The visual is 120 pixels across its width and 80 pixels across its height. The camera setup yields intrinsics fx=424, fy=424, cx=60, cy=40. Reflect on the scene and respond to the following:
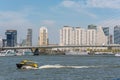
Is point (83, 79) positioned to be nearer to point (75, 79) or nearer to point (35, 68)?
point (75, 79)

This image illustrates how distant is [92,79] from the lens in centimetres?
6506

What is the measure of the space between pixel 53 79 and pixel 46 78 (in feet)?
7.21

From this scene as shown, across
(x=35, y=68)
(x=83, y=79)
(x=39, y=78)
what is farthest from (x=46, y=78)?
(x=35, y=68)

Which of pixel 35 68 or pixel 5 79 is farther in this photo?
pixel 35 68

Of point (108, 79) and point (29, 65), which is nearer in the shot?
point (108, 79)

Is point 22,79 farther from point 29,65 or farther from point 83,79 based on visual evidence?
point 29,65

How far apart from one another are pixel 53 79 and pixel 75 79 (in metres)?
3.41

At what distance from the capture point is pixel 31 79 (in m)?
65.4

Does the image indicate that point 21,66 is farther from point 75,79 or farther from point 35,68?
point 75,79

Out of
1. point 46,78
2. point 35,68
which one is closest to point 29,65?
point 35,68

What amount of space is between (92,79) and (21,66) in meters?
34.9

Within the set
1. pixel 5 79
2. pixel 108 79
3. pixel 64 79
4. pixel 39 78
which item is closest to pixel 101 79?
pixel 108 79

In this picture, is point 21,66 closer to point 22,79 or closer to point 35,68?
point 35,68

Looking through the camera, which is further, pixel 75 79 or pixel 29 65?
pixel 29 65
